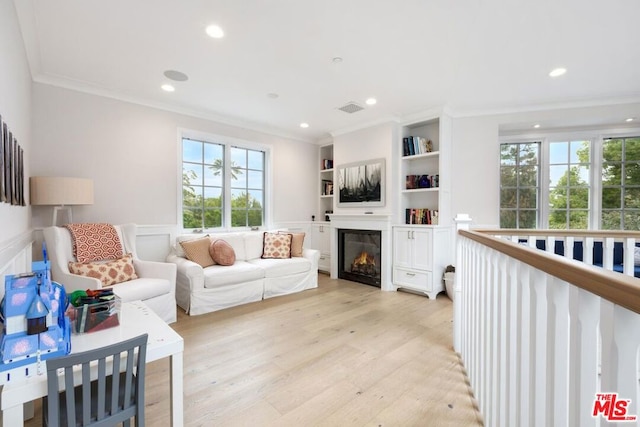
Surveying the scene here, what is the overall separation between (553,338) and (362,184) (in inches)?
150

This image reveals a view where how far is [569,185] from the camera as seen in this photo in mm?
4102

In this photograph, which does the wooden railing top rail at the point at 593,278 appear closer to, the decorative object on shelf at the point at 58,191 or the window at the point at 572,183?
the decorative object on shelf at the point at 58,191

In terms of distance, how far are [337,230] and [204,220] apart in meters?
2.13

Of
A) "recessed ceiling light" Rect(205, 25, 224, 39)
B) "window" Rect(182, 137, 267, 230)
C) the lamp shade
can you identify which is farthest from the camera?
"window" Rect(182, 137, 267, 230)

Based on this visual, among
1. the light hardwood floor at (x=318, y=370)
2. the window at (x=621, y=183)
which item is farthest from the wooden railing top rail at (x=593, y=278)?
the window at (x=621, y=183)

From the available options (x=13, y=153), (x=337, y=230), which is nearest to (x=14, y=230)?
(x=13, y=153)

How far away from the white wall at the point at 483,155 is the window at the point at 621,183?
29 cm

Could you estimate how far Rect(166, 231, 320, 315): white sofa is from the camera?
311 cm

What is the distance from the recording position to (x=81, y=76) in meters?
2.92

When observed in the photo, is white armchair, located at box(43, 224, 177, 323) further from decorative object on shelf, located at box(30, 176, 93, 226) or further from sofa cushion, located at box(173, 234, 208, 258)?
sofa cushion, located at box(173, 234, 208, 258)

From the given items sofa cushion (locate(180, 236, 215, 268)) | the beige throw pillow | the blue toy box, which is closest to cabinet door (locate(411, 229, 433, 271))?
the beige throw pillow

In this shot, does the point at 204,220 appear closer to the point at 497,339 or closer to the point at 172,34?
the point at 172,34

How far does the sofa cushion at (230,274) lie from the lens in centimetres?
316

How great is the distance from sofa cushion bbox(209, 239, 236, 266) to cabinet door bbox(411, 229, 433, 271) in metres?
2.44
